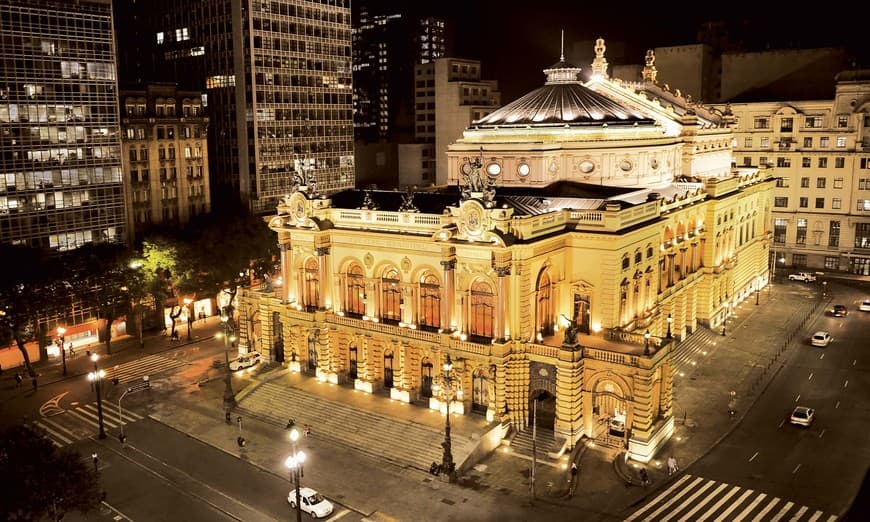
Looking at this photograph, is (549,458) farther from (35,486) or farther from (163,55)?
(163,55)

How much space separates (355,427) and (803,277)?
266 ft

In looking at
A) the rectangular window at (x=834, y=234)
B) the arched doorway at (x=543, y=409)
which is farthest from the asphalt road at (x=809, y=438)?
the rectangular window at (x=834, y=234)

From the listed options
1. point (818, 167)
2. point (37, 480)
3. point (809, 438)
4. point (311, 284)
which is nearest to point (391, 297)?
point (311, 284)

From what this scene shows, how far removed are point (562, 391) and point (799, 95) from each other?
98460 mm

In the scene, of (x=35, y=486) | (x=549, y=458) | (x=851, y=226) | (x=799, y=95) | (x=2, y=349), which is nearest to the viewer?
(x=35, y=486)

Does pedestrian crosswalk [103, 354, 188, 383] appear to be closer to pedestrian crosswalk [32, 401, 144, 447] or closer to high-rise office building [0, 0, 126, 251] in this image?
pedestrian crosswalk [32, 401, 144, 447]

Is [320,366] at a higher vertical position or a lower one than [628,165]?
lower

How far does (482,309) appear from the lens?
60.3m

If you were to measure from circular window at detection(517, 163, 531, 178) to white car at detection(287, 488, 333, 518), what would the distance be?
41654 mm

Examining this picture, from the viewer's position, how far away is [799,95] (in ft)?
424

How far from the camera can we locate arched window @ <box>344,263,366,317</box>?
6806 centimetres

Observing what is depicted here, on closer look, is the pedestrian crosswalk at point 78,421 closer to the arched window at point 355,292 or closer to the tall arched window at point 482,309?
the arched window at point 355,292

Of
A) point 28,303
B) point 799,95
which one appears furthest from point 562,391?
point 799,95

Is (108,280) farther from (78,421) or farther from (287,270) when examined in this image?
(287,270)
